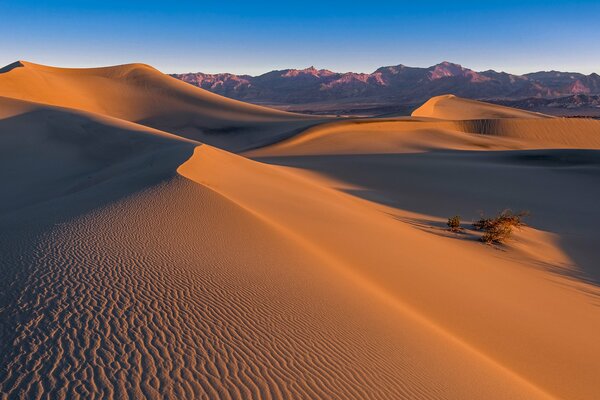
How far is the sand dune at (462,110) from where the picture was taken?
2442 inches

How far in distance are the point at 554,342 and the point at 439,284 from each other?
5.95ft

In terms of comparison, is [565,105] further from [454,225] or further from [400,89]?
[454,225]

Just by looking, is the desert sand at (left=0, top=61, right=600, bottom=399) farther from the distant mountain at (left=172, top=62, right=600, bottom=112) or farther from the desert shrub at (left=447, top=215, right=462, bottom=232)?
the distant mountain at (left=172, top=62, right=600, bottom=112)

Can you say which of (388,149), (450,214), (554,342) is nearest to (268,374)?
(554,342)

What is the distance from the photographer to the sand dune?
62.0 metres

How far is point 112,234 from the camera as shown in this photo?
6.94m

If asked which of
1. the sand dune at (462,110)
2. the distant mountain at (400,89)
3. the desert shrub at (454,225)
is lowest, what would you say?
the desert shrub at (454,225)

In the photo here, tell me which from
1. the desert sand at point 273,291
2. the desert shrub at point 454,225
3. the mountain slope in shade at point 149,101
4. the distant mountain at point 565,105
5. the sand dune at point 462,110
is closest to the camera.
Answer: the desert sand at point 273,291

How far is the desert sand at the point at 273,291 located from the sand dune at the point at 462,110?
46.9 m

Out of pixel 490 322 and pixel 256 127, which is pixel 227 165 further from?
pixel 256 127

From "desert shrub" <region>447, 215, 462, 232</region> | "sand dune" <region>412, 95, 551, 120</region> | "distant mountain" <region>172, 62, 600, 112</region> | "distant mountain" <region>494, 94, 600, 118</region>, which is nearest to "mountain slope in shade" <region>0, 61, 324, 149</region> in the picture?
"sand dune" <region>412, 95, 551, 120</region>

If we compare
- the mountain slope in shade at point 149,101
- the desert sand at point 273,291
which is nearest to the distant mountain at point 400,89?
the mountain slope in shade at point 149,101

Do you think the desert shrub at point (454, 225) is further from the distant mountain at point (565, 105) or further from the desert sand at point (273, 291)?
the distant mountain at point (565, 105)

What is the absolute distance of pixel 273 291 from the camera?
17.8 ft
